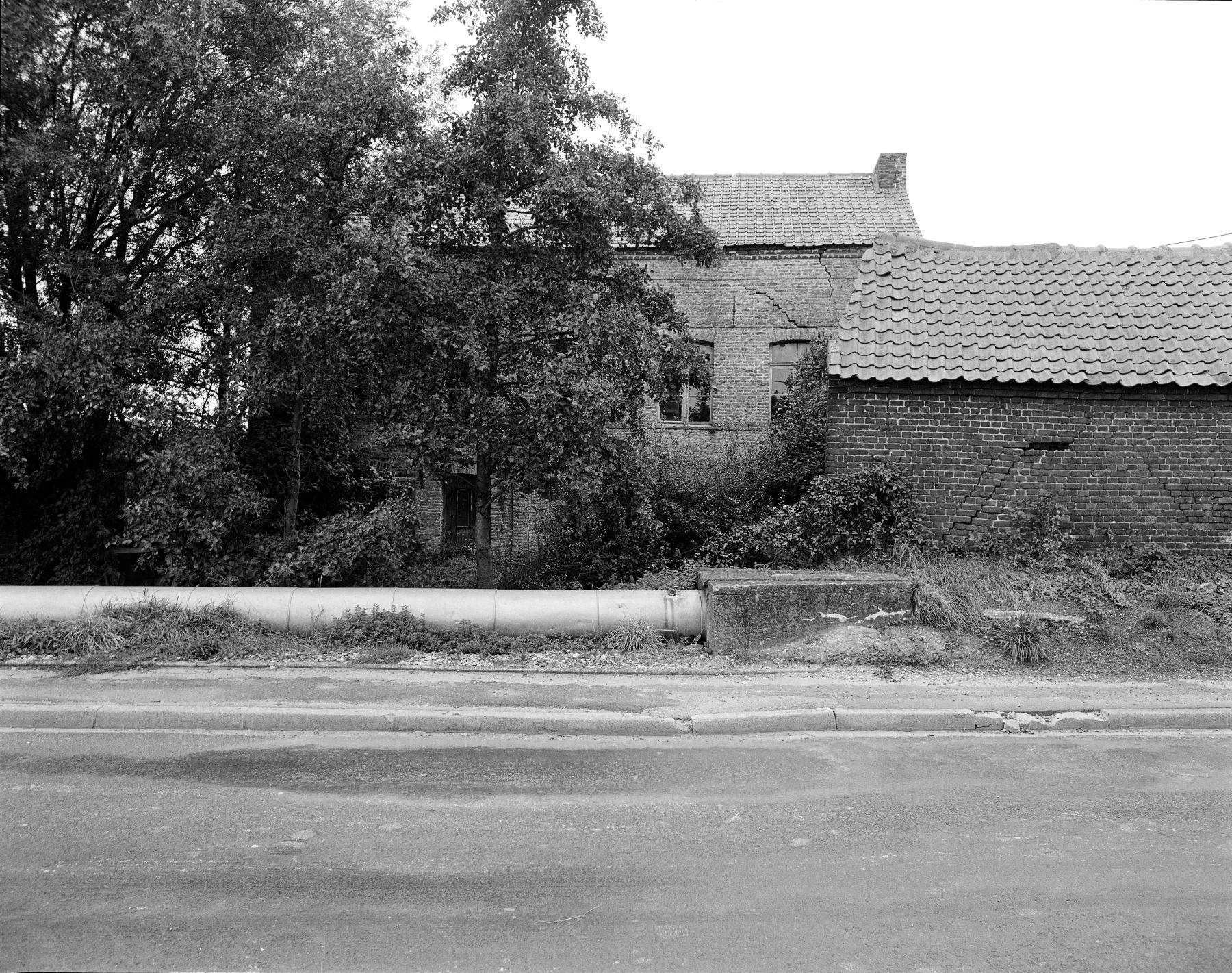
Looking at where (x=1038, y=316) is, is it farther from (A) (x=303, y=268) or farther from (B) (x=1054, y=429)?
(A) (x=303, y=268)

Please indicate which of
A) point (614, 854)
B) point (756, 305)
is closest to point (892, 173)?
point (756, 305)

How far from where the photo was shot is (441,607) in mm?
9562

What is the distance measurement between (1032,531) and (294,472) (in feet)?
32.5

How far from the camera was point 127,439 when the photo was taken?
37.0 ft

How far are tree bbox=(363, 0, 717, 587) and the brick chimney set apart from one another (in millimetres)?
12792

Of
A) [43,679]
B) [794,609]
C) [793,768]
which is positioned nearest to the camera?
[793,768]

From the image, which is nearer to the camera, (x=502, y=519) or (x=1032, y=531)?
(x=1032, y=531)

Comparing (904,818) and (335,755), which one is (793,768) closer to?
(904,818)

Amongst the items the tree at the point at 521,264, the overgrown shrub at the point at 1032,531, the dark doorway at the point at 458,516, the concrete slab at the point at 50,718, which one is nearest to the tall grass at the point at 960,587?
the overgrown shrub at the point at 1032,531

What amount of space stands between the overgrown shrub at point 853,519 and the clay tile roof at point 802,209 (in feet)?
33.7

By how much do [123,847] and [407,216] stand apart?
7963 millimetres

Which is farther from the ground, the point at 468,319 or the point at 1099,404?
the point at 468,319

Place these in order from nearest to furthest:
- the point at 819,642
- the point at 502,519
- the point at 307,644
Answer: the point at 819,642 < the point at 307,644 < the point at 502,519

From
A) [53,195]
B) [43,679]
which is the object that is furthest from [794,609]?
[53,195]
